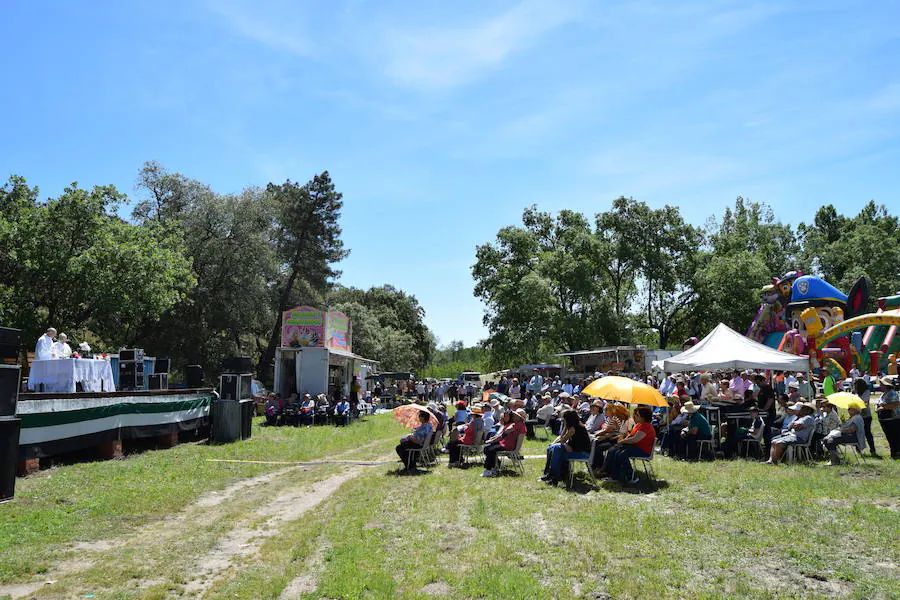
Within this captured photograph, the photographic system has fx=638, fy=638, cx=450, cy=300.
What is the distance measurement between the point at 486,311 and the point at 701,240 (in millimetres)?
19743

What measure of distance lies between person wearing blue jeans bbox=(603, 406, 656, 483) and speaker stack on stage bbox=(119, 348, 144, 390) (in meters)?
12.4

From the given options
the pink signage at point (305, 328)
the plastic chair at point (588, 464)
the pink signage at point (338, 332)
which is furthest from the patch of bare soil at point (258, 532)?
the pink signage at point (338, 332)

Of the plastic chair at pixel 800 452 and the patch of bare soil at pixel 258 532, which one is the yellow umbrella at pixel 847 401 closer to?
the plastic chair at pixel 800 452

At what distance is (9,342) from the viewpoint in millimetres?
8461

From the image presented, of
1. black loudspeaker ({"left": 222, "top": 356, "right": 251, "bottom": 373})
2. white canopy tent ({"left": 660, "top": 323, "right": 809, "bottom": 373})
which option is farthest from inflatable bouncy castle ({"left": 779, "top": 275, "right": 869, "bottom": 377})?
black loudspeaker ({"left": 222, "top": 356, "right": 251, "bottom": 373})

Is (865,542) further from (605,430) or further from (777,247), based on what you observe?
(777,247)

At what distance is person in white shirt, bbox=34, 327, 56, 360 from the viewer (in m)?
12.4

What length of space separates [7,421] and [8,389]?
446 millimetres

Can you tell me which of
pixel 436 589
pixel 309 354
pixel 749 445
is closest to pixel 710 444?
pixel 749 445

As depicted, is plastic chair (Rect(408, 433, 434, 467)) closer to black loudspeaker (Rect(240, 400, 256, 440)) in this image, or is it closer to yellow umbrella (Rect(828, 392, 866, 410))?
black loudspeaker (Rect(240, 400, 256, 440))

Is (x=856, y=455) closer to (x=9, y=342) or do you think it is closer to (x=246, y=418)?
(x=9, y=342)

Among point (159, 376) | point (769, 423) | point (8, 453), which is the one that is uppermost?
point (159, 376)

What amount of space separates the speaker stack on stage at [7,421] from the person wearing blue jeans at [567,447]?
7.38m

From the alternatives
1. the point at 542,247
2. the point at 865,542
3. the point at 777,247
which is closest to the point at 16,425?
the point at 865,542
